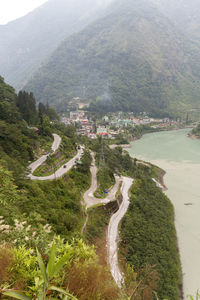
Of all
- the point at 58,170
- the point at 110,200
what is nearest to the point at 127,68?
the point at 58,170

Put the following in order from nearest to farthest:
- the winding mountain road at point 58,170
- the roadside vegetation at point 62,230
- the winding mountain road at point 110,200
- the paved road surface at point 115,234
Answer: the roadside vegetation at point 62,230 → the paved road surface at point 115,234 → the winding mountain road at point 110,200 → the winding mountain road at point 58,170

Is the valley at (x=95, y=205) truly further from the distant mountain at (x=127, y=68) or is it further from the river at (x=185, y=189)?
the distant mountain at (x=127, y=68)

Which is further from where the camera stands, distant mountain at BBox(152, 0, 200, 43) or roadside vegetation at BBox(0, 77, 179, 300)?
distant mountain at BBox(152, 0, 200, 43)

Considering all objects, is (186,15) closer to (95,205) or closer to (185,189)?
(185,189)

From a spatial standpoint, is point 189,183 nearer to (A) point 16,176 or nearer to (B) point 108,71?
(A) point 16,176

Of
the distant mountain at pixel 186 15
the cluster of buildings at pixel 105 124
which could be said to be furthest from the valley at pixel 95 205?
the distant mountain at pixel 186 15

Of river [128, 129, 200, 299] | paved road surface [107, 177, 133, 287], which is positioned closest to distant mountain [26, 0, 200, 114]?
river [128, 129, 200, 299]

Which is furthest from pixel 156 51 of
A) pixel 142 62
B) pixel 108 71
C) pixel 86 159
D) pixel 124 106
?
pixel 86 159

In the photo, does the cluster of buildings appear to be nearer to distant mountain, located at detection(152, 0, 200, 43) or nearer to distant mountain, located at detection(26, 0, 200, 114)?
distant mountain, located at detection(26, 0, 200, 114)
